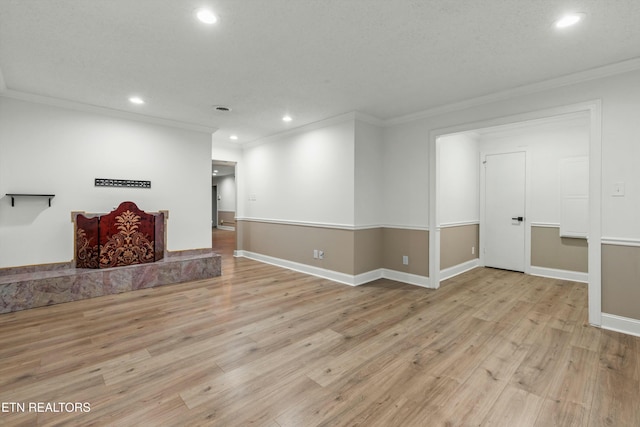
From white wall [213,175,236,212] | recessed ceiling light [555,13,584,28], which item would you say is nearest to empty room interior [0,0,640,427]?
recessed ceiling light [555,13,584,28]

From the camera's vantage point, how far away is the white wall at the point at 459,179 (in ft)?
15.8

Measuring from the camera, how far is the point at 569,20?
7.02 ft

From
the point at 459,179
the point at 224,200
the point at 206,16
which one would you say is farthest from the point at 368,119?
the point at 224,200

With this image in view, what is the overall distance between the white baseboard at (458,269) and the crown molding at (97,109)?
473 centimetres

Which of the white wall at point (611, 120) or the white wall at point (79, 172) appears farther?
the white wall at point (79, 172)

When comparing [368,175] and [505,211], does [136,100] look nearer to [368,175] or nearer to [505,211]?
[368,175]

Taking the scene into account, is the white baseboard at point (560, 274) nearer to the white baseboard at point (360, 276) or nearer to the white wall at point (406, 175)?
the white baseboard at point (360, 276)

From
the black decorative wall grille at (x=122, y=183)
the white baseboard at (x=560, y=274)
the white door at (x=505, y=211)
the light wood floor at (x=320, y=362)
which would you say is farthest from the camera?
the white door at (x=505, y=211)

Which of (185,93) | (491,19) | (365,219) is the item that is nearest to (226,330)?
(365,219)

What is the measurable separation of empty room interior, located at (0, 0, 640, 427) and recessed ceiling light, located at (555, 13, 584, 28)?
0.01 meters

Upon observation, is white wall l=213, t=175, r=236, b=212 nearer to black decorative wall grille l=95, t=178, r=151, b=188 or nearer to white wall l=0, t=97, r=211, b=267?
white wall l=0, t=97, r=211, b=267

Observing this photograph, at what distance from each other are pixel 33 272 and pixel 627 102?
697cm

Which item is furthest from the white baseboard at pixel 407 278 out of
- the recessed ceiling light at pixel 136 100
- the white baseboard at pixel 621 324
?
the recessed ceiling light at pixel 136 100

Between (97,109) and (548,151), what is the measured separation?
7.13m
